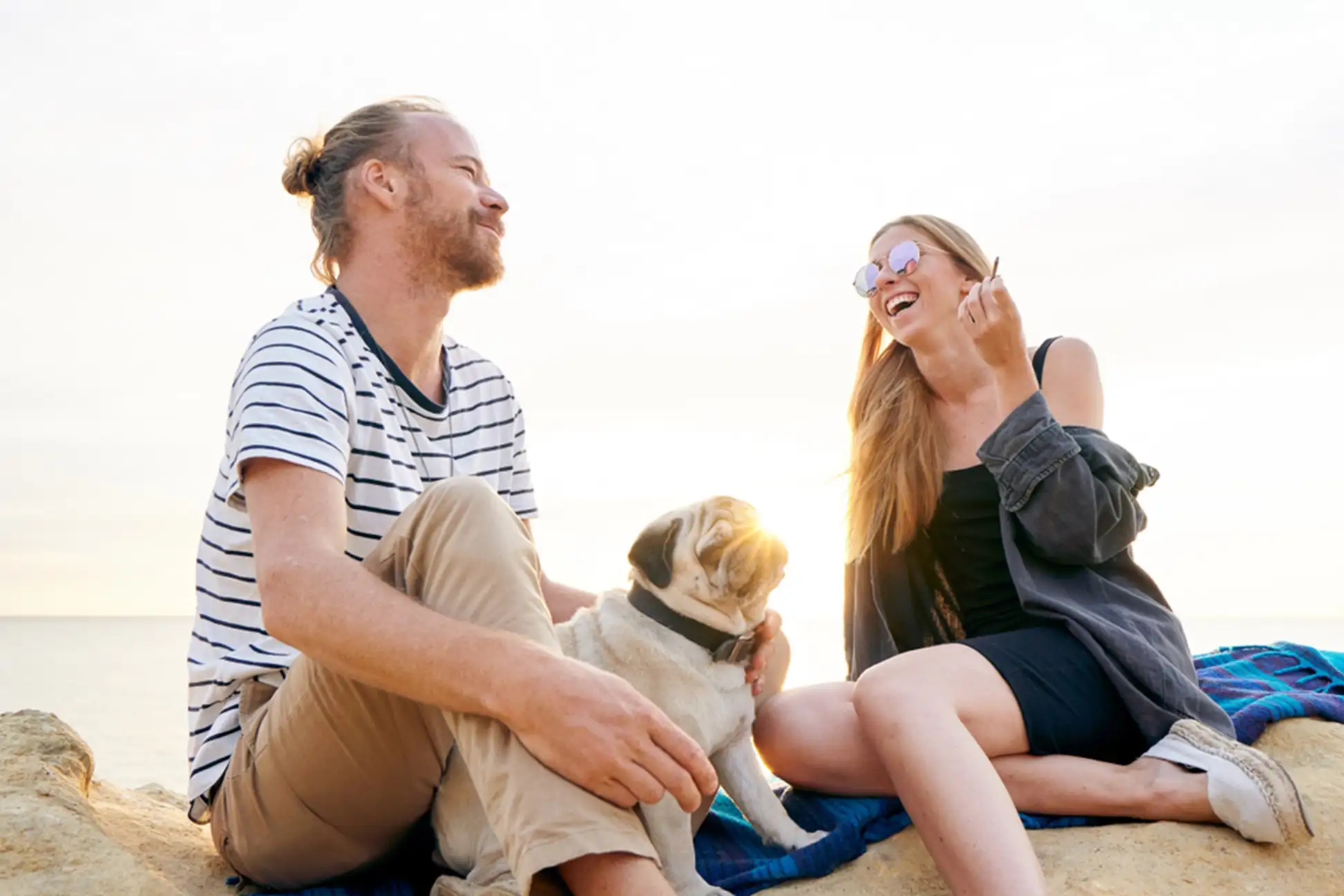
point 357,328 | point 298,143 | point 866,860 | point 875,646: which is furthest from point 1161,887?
point 298,143

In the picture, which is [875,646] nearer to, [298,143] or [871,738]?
[871,738]

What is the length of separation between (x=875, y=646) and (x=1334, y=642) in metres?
28.5

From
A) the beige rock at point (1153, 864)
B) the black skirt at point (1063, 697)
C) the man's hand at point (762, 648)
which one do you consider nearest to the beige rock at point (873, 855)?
the beige rock at point (1153, 864)

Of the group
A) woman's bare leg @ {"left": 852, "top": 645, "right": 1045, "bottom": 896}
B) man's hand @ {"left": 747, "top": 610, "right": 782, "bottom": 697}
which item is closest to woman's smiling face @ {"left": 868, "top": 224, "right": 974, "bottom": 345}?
man's hand @ {"left": 747, "top": 610, "right": 782, "bottom": 697}

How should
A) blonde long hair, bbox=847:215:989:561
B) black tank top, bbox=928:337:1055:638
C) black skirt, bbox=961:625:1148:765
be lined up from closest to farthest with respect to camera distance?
1. black skirt, bbox=961:625:1148:765
2. black tank top, bbox=928:337:1055:638
3. blonde long hair, bbox=847:215:989:561

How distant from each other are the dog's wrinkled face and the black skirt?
1.97 ft

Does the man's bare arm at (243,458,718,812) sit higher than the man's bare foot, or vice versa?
the man's bare arm at (243,458,718,812)

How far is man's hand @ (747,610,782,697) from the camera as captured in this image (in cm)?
311

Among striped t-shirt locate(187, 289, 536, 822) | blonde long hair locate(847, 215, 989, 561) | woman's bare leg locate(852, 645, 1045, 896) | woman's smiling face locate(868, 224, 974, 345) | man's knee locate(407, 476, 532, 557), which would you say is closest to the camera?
man's knee locate(407, 476, 532, 557)

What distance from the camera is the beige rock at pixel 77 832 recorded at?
2.36m

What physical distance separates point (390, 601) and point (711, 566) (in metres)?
1.18

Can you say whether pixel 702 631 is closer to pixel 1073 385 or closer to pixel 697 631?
pixel 697 631

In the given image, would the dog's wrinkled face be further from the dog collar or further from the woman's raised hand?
the woman's raised hand

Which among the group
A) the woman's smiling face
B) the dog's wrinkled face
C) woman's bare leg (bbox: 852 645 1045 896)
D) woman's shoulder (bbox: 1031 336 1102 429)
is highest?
the woman's smiling face
